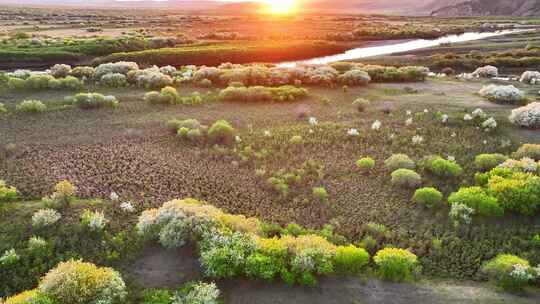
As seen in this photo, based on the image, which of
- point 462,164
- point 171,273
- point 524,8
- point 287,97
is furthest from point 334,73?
point 524,8

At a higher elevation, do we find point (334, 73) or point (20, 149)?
point (334, 73)

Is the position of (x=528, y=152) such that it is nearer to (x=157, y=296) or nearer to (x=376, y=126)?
(x=376, y=126)

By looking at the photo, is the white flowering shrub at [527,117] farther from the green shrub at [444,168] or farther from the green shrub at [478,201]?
the green shrub at [478,201]

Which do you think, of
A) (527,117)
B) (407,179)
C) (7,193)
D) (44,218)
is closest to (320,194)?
(407,179)

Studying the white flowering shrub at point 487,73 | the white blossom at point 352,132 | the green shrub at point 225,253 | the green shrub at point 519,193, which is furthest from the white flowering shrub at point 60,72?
the white flowering shrub at point 487,73

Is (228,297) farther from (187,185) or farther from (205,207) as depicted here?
(187,185)
